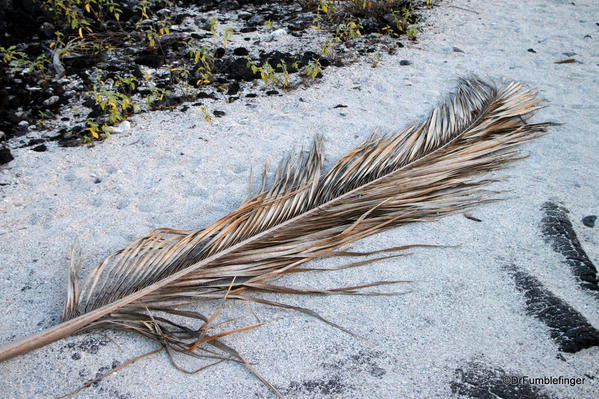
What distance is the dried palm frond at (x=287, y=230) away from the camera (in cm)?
150

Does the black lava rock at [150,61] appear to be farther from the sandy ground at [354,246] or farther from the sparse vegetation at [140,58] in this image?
the sandy ground at [354,246]

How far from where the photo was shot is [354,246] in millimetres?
1942

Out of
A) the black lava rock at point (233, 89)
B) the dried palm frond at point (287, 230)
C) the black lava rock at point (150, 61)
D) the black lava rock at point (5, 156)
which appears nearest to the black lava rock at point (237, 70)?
the black lava rock at point (233, 89)

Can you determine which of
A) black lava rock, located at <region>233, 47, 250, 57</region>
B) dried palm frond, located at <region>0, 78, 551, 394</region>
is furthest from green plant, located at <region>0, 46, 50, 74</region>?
dried palm frond, located at <region>0, 78, 551, 394</region>

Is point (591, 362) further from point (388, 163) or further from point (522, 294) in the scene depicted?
point (388, 163)

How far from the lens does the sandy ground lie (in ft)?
4.73

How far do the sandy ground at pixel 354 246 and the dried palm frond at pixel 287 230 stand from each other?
0.31ft

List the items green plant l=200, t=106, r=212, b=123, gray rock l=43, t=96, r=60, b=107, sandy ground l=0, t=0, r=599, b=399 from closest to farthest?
sandy ground l=0, t=0, r=599, b=399, green plant l=200, t=106, r=212, b=123, gray rock l=43, t=96, r=60, b=107

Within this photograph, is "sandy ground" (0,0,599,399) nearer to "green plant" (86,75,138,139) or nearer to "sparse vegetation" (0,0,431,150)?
"green plant" (86,75,138,139)

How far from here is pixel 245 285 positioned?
1.64 meters

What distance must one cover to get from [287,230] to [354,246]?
36 centimetres

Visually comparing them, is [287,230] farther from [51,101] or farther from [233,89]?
[51,101]

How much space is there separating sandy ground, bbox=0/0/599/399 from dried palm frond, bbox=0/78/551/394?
95 mm

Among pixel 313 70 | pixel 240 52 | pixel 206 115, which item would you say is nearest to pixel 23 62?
pixel 206 115
